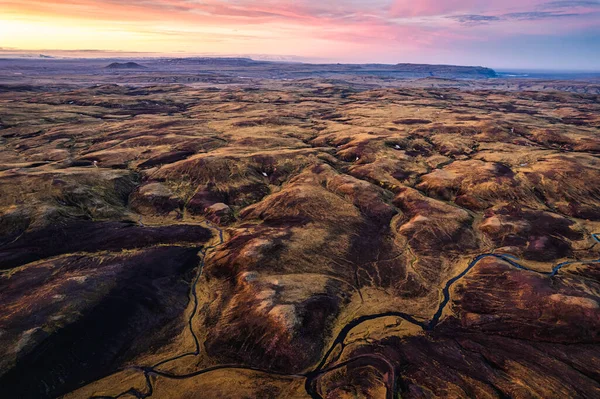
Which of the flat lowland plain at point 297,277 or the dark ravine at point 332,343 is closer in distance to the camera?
the dark ravine at point 332,343

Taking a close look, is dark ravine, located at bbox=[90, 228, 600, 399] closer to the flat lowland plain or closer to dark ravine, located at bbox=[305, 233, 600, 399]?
dark ravine, located at bbox=[305, 233, 600, 399]

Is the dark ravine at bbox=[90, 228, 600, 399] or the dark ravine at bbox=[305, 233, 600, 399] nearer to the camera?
the dark ravine at bbox=[90, 228, 600, 399]

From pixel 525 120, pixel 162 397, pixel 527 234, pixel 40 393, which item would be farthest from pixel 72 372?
pixel 525 120

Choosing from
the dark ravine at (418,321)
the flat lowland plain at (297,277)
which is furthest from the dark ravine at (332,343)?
the flat lowland plain at (297,277)

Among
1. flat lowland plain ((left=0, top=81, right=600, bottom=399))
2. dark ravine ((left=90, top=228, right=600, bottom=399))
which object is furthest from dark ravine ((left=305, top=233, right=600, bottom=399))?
flat lowland plain ((left=0, top=81, right=600, bottom=399))

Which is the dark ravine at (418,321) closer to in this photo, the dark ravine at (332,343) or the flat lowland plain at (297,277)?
the dark ravine at (332,343)

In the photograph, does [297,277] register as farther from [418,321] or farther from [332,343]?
[418,321]

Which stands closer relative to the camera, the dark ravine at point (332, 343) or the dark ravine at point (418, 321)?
the dark ravine at point (332, 343)

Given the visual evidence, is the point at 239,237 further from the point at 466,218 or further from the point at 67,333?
the point at 466,218

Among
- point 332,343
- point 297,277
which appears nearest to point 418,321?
point 332,343
